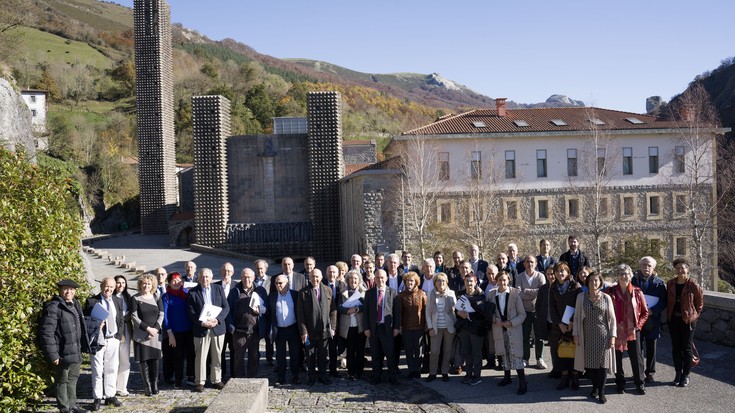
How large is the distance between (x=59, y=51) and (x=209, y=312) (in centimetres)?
8773

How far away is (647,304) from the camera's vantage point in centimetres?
883

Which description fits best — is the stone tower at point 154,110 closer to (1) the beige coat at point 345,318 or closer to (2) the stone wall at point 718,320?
(1) the beige coat at point 345,318

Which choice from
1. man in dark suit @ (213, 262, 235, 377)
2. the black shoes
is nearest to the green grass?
man in dark suit @ (213, 262, 235, 377)

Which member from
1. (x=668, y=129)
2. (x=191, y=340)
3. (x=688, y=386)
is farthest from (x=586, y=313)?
(x=668, y=129)

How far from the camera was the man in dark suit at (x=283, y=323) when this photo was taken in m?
9.70

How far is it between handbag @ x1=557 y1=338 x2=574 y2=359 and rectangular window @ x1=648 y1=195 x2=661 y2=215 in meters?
29.5

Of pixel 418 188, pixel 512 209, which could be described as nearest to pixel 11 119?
pixel 418 188

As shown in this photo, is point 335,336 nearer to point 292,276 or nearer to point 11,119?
point 292,276

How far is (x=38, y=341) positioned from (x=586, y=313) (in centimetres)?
691

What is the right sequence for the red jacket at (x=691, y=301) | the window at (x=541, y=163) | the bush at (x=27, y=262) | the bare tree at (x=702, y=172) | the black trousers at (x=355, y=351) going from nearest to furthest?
1. the bush at (x=27, y=262)
2. the red jacket at (x=691, y=301)
3. the black trousers at (x=355, y=351)
4. the bare tree at (x=702, y=172)
5. the window at (x=541, y=163)

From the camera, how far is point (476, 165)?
110ft

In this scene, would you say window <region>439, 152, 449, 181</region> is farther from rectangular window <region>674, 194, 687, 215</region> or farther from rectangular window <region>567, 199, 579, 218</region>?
rectangular window <region>674, 194, 687, 215</region>

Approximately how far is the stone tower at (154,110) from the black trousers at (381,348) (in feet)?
137

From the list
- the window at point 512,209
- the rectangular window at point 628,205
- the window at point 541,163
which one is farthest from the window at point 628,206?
the window at point 512,209
